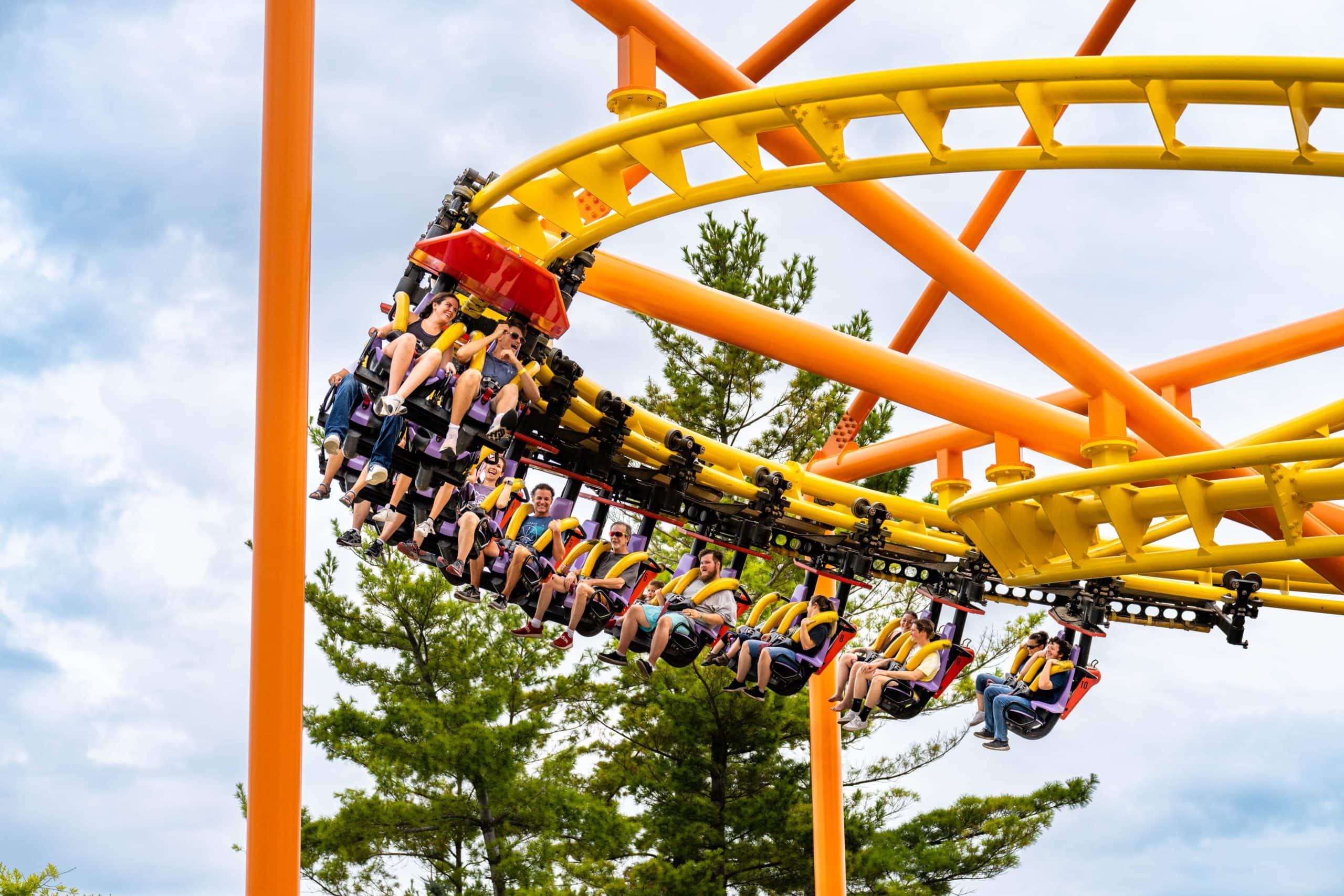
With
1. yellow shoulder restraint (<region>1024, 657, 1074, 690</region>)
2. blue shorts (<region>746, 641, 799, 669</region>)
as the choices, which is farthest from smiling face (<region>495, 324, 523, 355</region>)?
yellow shoulder restraint (<region>1024, 657, 1074, 690</region>)

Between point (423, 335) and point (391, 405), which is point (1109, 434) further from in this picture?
point (391, 405)

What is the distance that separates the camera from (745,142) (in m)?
6.14

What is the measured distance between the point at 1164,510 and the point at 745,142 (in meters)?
3.10

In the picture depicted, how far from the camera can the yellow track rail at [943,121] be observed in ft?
17.7

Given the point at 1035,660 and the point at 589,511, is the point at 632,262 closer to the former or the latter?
the point at 589,511

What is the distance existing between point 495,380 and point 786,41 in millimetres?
2650

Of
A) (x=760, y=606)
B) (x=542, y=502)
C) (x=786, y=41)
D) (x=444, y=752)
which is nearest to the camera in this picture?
(x=786, y=41)

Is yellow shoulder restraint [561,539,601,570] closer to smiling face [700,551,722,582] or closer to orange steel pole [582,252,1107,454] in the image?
smiling face [700,551,722,582]

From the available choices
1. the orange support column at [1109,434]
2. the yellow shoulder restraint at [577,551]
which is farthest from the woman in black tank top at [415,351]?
the orange support column at [1109,434]

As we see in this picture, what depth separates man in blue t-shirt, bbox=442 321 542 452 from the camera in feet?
23.9

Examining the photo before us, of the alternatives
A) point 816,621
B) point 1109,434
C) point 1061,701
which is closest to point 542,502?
point 816,621

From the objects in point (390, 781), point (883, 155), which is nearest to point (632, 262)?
point (883, 155)

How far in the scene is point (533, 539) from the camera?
30.0ft

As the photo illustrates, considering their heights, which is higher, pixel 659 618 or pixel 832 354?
pixel 832 354
